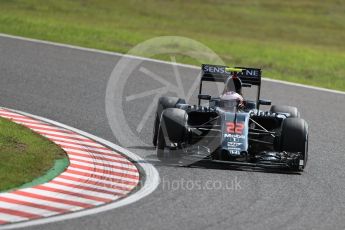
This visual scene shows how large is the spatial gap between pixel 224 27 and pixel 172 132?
2087 cm

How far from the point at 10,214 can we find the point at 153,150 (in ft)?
16.6

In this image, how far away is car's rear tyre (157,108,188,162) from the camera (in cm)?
1376

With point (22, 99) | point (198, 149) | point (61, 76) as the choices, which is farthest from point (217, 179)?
point (61, 76)

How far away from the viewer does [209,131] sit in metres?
14.0

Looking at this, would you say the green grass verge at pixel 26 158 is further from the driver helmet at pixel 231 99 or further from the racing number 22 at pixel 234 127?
the driver helmet at pixel 231 99

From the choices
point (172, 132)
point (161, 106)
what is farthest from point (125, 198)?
point (161, 106)

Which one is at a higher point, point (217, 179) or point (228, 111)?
point (228, 111)

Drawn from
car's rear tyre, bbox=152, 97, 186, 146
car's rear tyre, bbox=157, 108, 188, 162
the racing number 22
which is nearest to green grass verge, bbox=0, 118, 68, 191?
car's rear tyre, bbox=157, 108, 188, 162

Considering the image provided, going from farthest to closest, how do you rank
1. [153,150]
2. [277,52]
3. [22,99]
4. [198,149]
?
[277,52] → [22,99] → [153,150] → [198,149]

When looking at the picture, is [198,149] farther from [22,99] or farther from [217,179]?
[22,99]

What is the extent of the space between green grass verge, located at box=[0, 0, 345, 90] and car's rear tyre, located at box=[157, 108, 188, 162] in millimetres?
10446

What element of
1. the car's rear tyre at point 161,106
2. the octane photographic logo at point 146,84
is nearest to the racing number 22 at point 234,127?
the octane photographic logo at point 146,84

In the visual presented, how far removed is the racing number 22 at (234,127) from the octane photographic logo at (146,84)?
357 millimetres

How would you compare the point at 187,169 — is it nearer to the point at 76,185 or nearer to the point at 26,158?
the point at 76,185
